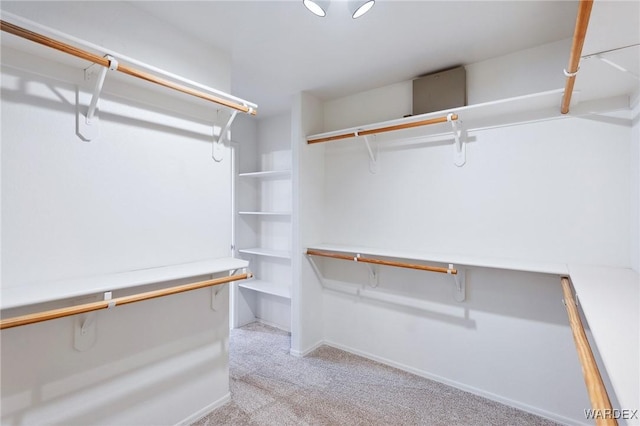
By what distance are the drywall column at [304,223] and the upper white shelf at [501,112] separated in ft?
2.71

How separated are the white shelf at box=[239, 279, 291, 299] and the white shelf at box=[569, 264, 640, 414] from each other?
2.46m

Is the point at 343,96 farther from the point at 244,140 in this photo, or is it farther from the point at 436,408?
the point at 436,408

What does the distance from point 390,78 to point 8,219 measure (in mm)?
2653

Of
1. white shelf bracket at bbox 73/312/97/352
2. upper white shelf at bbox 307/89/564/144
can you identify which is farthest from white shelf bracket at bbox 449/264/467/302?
white shelf bracket at bbox 73/312/97/352

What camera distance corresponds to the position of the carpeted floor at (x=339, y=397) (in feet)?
6.56

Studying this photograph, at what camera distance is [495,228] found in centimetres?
222

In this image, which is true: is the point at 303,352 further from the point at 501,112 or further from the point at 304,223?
the point at 501,112

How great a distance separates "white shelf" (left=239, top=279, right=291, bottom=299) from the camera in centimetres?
328

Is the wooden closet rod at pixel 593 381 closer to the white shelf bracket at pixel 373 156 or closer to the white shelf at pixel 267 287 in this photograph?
the white shelf bracket at pixel 373 156

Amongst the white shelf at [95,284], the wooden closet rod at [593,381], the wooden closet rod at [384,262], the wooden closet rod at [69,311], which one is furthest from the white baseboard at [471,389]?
the wooden closet rod at [69,311]

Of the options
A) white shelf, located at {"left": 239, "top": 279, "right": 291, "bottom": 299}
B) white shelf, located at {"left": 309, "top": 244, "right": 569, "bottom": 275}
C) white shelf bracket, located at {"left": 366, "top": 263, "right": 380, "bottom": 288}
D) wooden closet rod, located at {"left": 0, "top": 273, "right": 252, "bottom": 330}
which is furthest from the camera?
white shelf, located at {"left": 239, "top": 279, "right": 291, "bottom": 299}

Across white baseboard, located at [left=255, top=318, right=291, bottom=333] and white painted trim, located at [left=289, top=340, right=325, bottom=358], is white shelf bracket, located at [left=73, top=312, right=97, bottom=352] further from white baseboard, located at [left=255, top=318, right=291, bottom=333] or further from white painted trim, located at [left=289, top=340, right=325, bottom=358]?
white baseboard, located at [left=255, top=318, right=291, bottom=333]

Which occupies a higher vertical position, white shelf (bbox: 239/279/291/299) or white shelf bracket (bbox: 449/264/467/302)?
white shelf bracket (bbox: 449/264/467/302)

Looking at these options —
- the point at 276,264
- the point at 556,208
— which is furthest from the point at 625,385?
the point at 276,264
